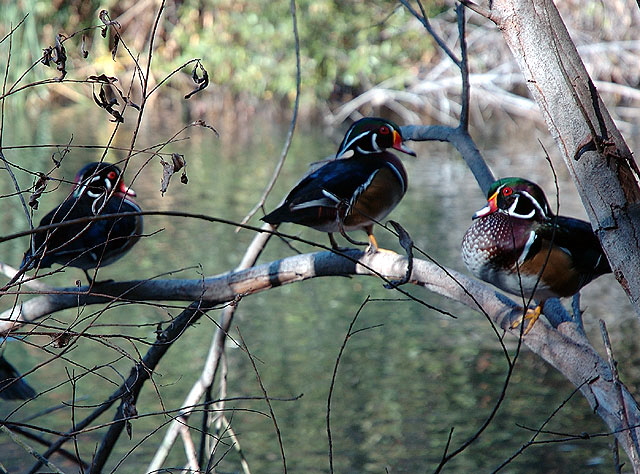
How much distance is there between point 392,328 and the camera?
4.96 metres

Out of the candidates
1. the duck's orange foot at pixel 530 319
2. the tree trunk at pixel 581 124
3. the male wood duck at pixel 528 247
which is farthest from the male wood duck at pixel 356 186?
the tree trunk at pixel 581 124

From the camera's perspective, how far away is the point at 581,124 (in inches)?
52.6

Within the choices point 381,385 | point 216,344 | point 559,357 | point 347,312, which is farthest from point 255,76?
point 559,357

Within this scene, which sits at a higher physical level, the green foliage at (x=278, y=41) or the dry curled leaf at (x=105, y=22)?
the green foliage at (x=278, y=41)

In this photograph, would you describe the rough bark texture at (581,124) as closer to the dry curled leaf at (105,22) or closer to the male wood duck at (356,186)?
the dry curled leaf at (105,22)

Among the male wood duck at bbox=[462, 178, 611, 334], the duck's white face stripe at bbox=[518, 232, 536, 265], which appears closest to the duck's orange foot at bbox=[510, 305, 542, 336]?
the male wood duck at bbox=[462, 178, 611, 334]

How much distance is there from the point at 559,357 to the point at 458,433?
2.02 meters

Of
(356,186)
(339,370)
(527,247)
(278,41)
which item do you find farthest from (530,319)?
(278,41)

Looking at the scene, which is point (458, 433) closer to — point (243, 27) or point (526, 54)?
point (526, 54)

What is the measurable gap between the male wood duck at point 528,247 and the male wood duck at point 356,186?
0.30m

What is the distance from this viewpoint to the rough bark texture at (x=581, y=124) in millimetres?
1327

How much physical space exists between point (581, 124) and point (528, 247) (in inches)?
36.1

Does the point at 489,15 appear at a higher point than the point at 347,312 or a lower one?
lower

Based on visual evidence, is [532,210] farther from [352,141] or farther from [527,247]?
[352,141]
